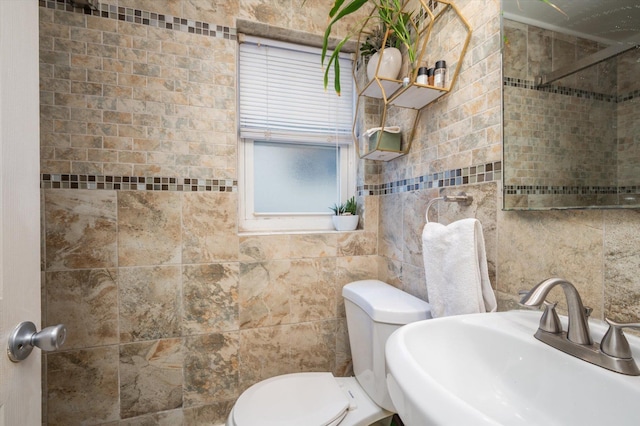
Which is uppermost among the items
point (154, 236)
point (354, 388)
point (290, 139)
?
point (290, 139)

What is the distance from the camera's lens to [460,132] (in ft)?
3.18

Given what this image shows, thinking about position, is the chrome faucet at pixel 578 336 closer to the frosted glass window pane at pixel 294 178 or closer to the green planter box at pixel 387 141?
the green planter box at pixel 387 141

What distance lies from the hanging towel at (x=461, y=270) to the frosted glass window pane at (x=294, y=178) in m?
0.86

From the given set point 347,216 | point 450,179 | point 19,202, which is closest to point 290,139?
point 347,216

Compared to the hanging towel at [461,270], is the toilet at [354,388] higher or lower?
lower

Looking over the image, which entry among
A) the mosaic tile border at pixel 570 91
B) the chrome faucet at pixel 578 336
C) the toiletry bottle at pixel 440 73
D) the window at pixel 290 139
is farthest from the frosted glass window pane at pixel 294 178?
the chrome faucet at pixel 578 336

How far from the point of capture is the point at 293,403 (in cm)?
107

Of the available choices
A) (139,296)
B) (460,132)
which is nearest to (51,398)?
(139,296)

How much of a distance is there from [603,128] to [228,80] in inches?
53.8

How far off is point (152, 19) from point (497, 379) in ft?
5.90

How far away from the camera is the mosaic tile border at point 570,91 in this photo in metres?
0.55

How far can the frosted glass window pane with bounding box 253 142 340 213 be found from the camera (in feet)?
5.16

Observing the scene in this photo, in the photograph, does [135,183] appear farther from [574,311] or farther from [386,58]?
[574,311]

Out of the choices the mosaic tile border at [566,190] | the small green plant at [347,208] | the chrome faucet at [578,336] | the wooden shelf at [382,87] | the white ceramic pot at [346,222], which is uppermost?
the wooden shelf at [382,87]
